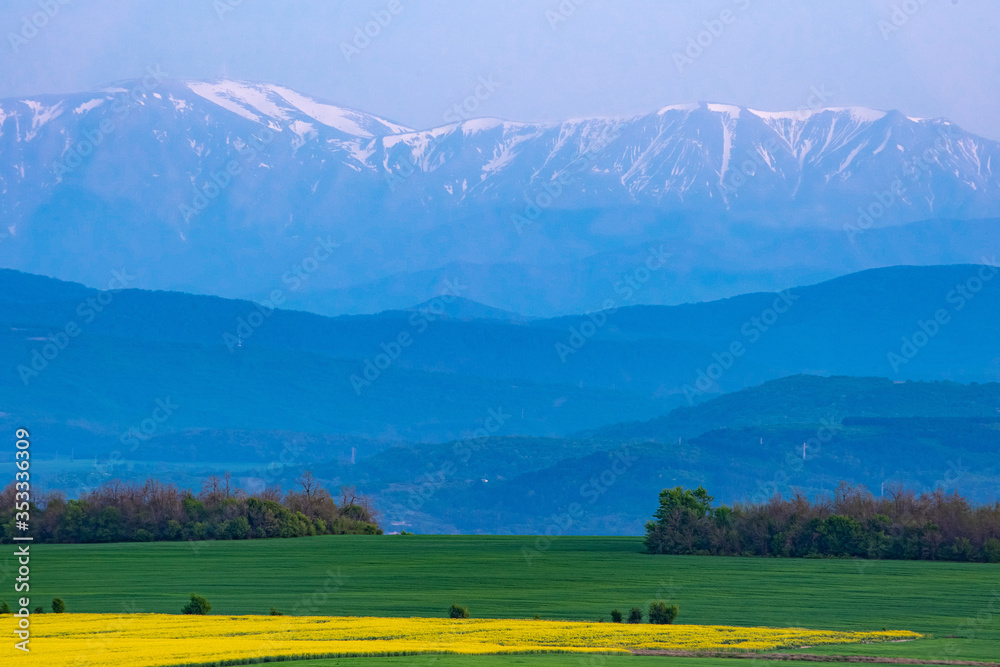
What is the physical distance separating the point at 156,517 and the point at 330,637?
189 ft

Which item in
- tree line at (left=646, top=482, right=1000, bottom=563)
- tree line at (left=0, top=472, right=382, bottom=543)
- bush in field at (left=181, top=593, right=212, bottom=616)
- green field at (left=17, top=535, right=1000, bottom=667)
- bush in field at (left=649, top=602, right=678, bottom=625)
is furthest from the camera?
tree line at (left=0, top=472, right=382, bottom=543)

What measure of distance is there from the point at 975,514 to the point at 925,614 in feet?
95.0

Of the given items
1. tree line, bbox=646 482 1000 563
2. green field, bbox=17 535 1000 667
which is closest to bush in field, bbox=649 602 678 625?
green field, bbox=17 535 1000 667

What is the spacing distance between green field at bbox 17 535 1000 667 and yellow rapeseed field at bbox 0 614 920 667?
2.95 metres

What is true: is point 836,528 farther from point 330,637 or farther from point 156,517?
point 156,517

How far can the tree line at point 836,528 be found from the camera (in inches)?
3155

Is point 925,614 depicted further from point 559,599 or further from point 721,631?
point 559,599

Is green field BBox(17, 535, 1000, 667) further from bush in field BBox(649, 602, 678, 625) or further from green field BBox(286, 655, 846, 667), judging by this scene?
bush in field BBox(649, 602, 678, 625)

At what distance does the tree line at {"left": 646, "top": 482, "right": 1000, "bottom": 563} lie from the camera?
80.1 metres

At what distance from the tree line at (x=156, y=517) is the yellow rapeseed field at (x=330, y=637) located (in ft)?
153

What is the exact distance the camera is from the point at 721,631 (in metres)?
48.0

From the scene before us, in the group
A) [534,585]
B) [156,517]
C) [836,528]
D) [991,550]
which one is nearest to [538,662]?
[534,585]

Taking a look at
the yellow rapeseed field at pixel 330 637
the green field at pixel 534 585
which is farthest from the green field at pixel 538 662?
the yellow rapeseed field at pixel 330 637

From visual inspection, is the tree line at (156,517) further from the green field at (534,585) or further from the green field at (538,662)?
the green field at (538,662)
